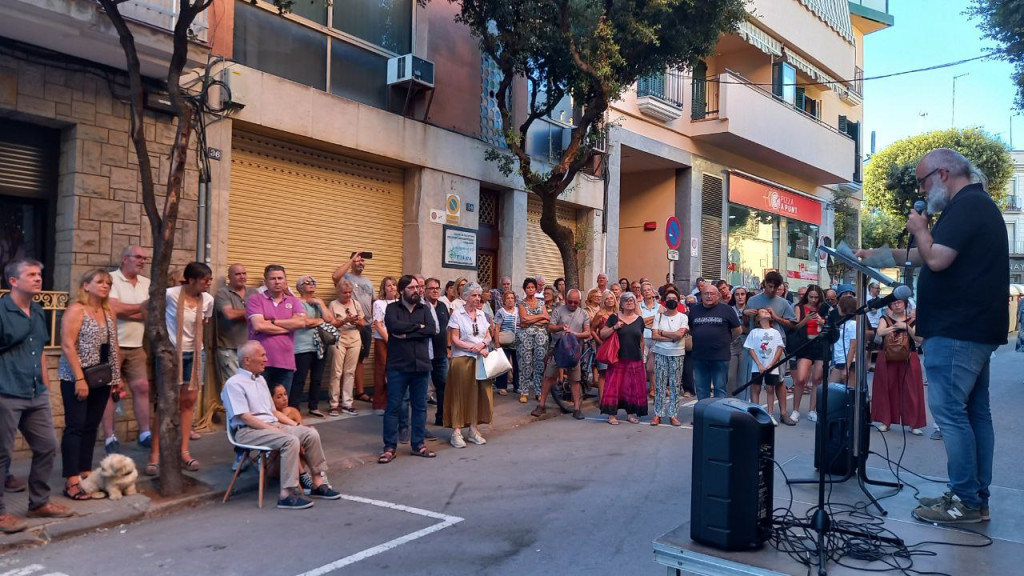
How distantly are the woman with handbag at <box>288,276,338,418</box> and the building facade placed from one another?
834 centimetres

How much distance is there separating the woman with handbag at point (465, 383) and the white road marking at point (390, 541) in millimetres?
2151

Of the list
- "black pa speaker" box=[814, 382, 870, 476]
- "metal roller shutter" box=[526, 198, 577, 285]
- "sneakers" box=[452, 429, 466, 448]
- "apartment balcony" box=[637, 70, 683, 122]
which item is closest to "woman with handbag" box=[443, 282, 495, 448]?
"sneakers" box=[452, 429, 466, 448]

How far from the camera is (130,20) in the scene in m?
7.45

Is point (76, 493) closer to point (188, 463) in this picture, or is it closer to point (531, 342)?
point (188, 463)

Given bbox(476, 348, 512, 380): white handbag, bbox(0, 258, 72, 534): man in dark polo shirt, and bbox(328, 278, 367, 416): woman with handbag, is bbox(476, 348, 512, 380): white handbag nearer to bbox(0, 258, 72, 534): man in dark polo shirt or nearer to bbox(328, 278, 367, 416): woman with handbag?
bbox(328, 278, 367, 416): woman with handbag

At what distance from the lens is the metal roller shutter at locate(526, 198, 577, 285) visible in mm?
14891

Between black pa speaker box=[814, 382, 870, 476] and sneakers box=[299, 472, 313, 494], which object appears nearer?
black pa speaker box=[814, 382, 870, 476]

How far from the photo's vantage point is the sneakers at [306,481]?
21.1ft

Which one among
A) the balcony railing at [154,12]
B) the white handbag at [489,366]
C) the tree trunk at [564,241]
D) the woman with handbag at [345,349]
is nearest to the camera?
the balcony railing at [154,12]

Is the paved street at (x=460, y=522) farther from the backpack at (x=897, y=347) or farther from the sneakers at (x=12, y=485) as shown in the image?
the backpack at (x=897, y=347)

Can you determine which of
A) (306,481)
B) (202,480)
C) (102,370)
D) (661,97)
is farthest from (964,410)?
(661,97)

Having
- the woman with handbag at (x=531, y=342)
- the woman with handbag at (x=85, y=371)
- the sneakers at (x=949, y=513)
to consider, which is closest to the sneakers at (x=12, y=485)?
the woman with handbag at (x=85, y=371)

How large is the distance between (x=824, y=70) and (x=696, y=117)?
6.90 meters

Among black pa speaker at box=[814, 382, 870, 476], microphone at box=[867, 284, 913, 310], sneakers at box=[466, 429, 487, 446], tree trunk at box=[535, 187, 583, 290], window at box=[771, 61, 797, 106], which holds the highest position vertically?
window at box=[771, 61, 797, 106]
